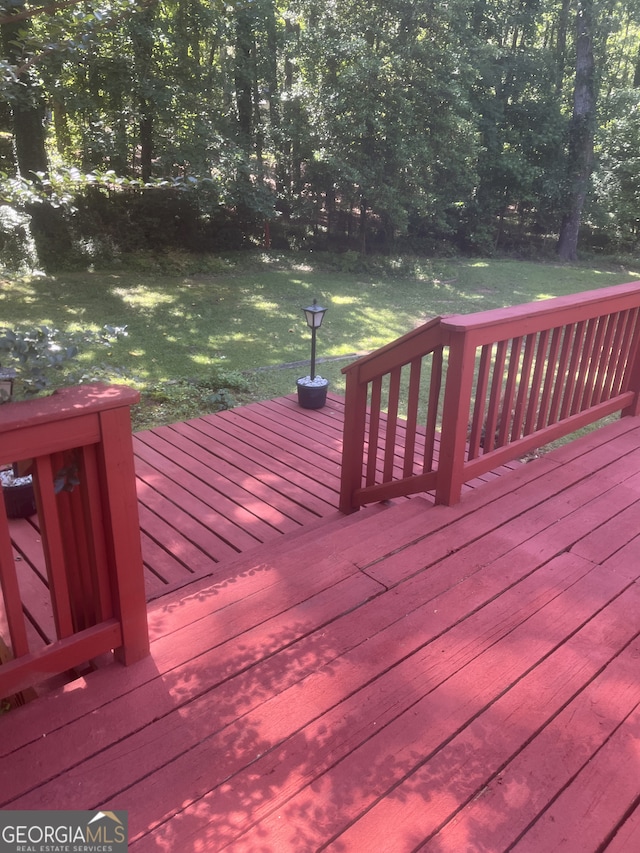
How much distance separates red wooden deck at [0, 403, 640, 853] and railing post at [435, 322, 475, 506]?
12.4 inches

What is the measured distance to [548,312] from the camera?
2.63m

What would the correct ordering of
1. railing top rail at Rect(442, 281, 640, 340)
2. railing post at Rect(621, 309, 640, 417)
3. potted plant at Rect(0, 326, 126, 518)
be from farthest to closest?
1. railing post at Rect(621, 309, 640, 417)
2. railing top rail at Rect(442, 281, 640, 340)
3. potted plant at Rect(0, 326, 126, 518)

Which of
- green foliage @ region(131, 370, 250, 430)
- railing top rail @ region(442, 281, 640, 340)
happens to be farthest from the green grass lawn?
railing top rail @ region(442, 281, 640, 340)

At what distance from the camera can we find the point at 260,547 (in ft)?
9.44

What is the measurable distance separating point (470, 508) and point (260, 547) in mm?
1009

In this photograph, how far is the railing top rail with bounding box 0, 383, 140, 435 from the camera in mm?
1311

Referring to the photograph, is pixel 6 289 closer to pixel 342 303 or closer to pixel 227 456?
pixel 342 303

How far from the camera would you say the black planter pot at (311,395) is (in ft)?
16.1

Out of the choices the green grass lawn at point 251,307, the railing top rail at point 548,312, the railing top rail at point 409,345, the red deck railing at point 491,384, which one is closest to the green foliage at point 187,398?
the green grass lawn at point 251,307

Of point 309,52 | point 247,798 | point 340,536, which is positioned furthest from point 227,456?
point 309,52

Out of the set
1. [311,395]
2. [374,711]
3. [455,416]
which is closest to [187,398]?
[311,395]

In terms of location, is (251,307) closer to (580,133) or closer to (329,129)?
(329,129)

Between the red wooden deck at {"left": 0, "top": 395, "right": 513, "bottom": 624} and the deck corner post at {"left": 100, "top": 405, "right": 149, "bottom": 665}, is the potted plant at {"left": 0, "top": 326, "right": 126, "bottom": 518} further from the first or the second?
the red wooden deck at {"left": 0, "top": 395, "right": 513, "bottom": 624}

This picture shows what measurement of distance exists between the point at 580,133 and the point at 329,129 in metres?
6.60
